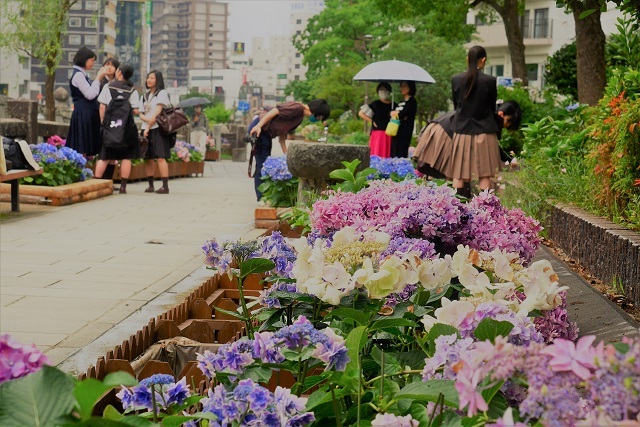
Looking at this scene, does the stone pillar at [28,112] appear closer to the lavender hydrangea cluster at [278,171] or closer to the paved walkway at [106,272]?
the paved walkway at [106,272]

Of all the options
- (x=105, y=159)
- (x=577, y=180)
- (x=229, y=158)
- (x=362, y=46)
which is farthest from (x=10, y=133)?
(x=362, y=46)

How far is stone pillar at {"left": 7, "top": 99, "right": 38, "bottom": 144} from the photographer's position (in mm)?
17531

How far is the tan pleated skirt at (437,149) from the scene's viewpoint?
11.2 metres

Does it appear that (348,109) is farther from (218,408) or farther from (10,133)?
(218,408)

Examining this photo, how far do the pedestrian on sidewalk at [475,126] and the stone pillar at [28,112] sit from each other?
8.57 metres

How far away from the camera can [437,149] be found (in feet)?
37.0

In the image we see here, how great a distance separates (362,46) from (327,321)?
61941 millimetres

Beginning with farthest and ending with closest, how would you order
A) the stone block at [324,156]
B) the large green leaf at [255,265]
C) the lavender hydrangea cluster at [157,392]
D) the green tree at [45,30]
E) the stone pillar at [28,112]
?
1. the green tree at [45,30]
2. the stone pillar at [28,112]
3. the stone block at [324,156]
4. the large green leaf at [255,265]
5. the lavender hydrangea cluster at [157,392]

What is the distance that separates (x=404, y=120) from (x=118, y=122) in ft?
13.1

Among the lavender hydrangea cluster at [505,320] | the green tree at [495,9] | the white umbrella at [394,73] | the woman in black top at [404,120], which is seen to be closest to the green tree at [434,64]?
the green tree at [495,9]

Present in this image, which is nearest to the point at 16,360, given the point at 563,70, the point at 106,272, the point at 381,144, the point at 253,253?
the point at 253,253

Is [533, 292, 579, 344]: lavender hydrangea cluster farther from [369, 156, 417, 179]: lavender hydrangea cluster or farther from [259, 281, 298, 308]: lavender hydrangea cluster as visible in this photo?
[369, 156, 417, 179]: lavender hydrangea cluster

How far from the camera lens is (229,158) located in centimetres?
4369

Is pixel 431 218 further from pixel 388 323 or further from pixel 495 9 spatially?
pixel 495 9
